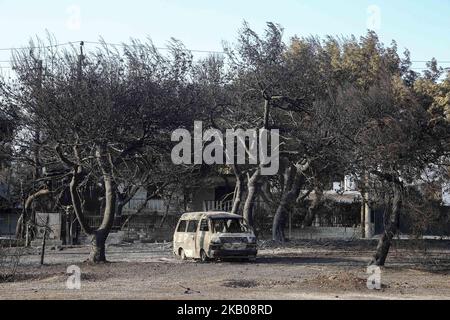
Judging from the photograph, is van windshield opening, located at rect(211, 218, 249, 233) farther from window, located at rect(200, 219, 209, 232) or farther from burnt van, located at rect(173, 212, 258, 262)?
window, located at rect(200, 219, 209, 232)

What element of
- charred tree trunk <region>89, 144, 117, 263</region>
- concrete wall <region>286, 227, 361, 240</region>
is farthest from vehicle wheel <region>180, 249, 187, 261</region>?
concrete wall <region>286, 227, 361, 240</region>

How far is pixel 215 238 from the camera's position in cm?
2364

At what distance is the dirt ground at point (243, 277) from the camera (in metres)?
14.8

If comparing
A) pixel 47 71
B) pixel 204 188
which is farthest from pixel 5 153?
pixel 204 188

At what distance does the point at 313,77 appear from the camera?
29.7 metres

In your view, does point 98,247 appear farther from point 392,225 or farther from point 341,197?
point 341,197

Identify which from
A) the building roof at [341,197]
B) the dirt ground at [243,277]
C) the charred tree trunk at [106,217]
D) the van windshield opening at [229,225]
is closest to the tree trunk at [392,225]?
the dirt ground at [243,277]

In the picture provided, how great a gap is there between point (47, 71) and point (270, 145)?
1230 centimetres

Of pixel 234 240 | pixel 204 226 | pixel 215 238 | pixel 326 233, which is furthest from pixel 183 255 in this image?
pixel 326 233

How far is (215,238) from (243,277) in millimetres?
5019

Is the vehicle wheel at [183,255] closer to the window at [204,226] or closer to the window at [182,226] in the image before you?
the window at [182,226]

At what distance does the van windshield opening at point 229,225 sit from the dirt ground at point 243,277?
4.37 feet
